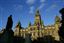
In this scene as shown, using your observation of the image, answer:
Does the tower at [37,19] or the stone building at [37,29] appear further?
the tower at [37,19]

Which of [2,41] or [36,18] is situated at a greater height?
Answer: [36,18]

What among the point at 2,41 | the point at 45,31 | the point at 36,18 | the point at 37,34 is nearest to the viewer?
the point at 2,41

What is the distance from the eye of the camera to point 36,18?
479 ft

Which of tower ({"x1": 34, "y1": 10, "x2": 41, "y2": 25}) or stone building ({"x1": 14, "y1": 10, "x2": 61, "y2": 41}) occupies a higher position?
tower ({"x1": 34, "y1": 10, "x2": 41, "y2": 25})

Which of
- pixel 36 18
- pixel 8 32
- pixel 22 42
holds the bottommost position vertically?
pixel 22 42

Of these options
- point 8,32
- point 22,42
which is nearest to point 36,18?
point 22,42

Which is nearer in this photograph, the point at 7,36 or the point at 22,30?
the point at 7,36

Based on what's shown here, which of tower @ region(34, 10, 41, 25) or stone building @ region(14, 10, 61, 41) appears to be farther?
tower @ region(34, 10, 41, 25)

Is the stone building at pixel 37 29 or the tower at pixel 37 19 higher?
the tower at pixel 37 19

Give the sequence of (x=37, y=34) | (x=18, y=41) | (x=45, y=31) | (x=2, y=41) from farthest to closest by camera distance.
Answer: (x=45, y=31), (x=37, y=34), (x=18, y=41), (x=2, y=41)

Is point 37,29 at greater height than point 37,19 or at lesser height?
lesser

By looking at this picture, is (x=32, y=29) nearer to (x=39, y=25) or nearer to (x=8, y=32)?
(x=39, y=25)

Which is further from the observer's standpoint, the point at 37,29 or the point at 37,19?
the point at 37,19

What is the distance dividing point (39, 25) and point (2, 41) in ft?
333
